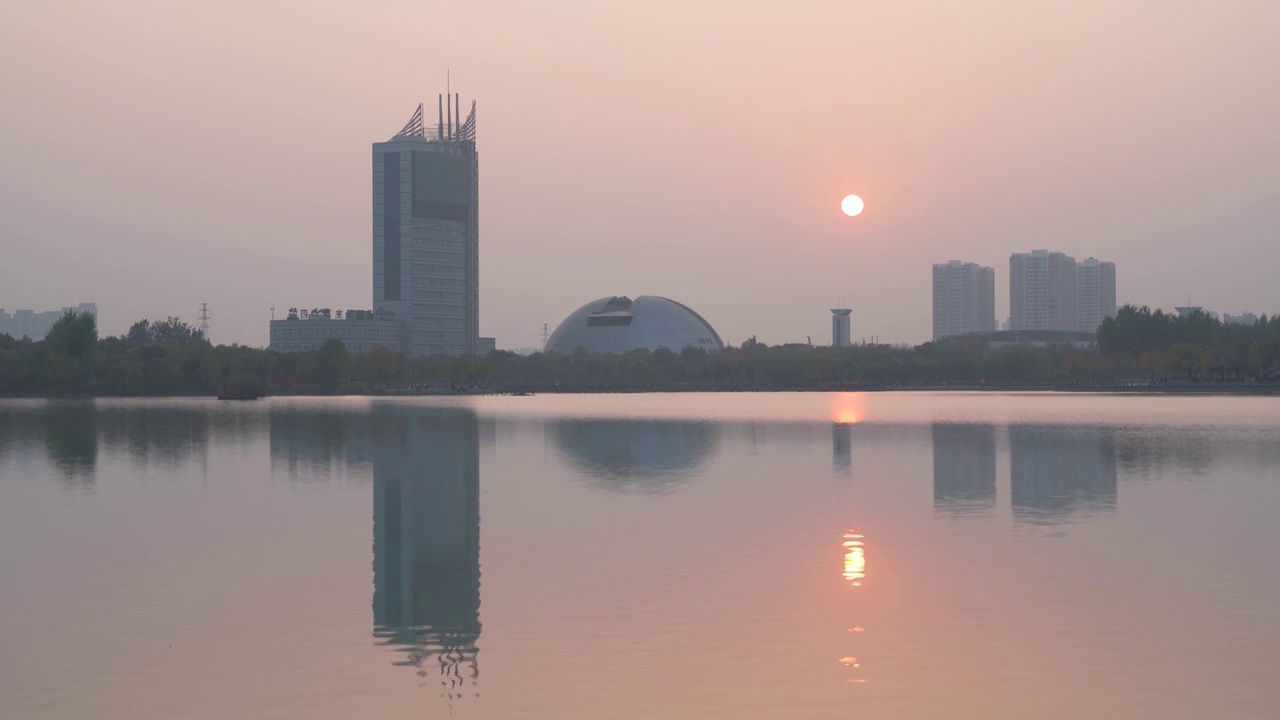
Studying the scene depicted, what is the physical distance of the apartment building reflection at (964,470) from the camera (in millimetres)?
31562

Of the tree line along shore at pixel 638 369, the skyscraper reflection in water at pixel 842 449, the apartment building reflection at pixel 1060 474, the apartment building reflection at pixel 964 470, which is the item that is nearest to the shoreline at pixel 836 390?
the tree line along shore at pixel 638 369

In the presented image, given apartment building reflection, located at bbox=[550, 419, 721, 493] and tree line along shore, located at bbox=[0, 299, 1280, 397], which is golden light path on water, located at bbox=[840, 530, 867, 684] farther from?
tree line along shore, located at bbox=[0, 299, 1280, 397]

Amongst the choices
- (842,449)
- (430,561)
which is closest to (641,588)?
(430,561)

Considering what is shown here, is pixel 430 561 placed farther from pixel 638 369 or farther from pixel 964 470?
pixel 638 369

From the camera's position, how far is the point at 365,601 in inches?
757

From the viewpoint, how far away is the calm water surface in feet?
46.2

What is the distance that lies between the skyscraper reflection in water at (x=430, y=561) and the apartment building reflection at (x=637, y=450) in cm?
412

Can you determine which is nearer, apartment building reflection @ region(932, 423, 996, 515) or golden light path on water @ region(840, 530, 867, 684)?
golden light path on water @ region(840, 530, 867, 684)

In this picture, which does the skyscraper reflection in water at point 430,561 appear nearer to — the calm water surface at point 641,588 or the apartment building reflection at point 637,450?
the calm water surface at point 641,588

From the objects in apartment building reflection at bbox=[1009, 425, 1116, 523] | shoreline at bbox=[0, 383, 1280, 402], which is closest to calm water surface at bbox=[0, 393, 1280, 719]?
apartment building reflection at bbox=[1009, 425, 1116, 523]

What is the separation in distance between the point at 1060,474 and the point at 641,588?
22.4m

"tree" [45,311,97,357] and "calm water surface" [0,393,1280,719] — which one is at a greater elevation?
"tree" [45,311,97,357]

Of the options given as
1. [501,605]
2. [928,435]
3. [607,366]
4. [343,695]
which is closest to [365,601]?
[501,605]

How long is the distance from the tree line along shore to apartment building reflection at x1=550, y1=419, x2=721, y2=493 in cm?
6623
